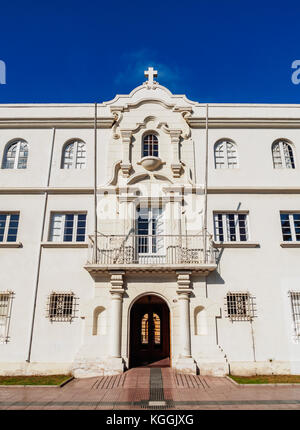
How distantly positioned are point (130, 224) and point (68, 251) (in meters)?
2.94

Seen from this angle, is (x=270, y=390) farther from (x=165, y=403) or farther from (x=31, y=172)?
(x=31, y=172)

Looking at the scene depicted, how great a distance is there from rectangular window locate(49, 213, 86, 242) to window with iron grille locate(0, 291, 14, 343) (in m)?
2.91

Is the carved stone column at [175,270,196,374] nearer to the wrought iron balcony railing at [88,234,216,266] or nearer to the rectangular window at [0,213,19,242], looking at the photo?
the wrought iron balcony railing at [88,234,216,266]

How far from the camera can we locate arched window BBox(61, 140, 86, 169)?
590 inches

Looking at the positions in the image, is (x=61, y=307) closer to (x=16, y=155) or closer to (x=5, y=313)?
(x=5, y=313)

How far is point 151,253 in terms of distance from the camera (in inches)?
528

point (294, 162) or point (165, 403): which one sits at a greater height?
point (294, 162)

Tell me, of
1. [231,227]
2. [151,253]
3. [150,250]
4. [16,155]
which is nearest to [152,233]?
[150,250]

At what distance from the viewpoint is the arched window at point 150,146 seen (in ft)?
49.4

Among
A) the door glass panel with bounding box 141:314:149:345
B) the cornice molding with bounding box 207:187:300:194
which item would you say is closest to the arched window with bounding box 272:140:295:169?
the cornice molding with bounding box 207:187:300:194

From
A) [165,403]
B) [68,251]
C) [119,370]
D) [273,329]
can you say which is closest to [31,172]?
[68,251]

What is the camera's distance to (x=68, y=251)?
13266mm

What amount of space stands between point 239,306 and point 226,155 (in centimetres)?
719

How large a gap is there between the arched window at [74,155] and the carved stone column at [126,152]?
6.71ft
